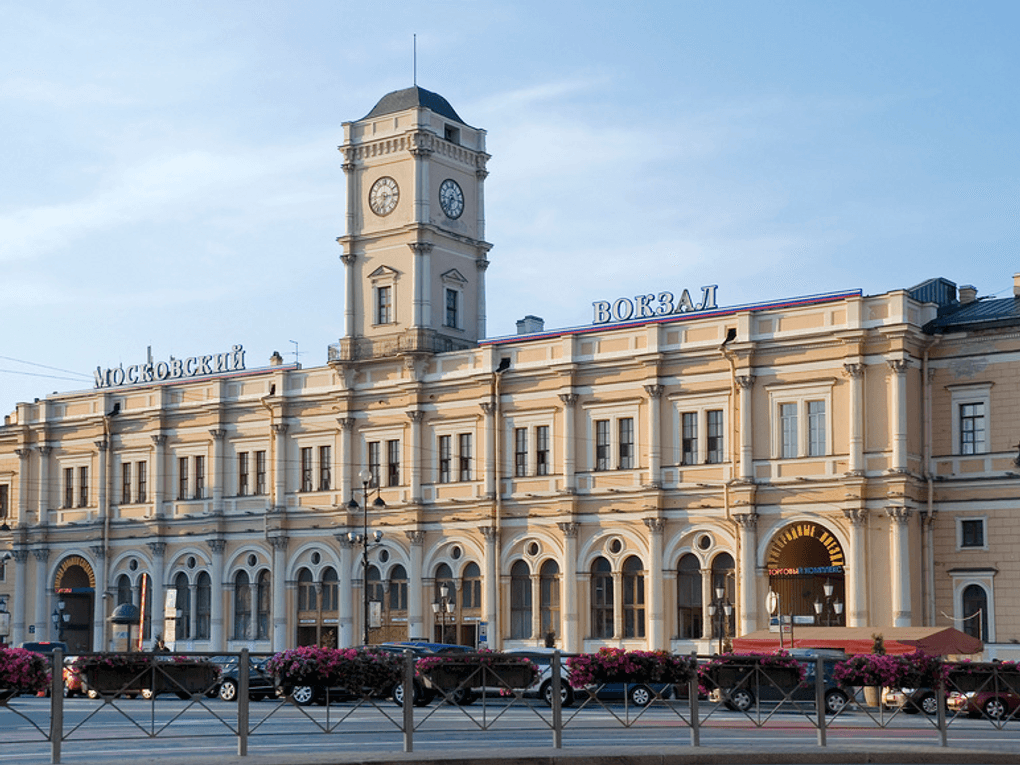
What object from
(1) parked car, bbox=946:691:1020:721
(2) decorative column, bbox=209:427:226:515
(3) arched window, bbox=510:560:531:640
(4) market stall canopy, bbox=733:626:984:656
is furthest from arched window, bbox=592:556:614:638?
(1) parked car, bbox=946:691:1020:721

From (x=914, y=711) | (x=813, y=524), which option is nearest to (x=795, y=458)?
(x=813, y=524)

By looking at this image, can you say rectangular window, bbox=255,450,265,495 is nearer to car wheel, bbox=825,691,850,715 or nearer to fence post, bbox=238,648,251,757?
car wheel, bbox=825,691,850,715

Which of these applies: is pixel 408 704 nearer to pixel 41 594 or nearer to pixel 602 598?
pixel 602 598

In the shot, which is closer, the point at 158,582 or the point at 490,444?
the point at 490,444

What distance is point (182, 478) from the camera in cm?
7494

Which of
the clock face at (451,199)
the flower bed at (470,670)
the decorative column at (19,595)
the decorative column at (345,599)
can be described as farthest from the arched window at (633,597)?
the flower bed at (470,670)

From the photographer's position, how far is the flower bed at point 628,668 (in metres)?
25.2

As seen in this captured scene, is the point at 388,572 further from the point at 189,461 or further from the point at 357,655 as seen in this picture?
the point at 357,655

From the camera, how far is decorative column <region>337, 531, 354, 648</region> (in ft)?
220

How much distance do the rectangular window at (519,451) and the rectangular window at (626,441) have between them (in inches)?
180

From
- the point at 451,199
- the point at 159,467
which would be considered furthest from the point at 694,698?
the point at 159,467

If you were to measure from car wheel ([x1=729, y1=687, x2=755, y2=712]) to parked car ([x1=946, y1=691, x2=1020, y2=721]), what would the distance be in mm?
3684

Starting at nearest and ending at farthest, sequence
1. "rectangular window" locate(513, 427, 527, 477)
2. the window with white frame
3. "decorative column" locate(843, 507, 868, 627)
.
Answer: "decorative column" locate(843, 507, 868, 627)
the window with white frame
"rectangular window" locate(513, 427, 527, 477)

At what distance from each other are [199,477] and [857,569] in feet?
111
